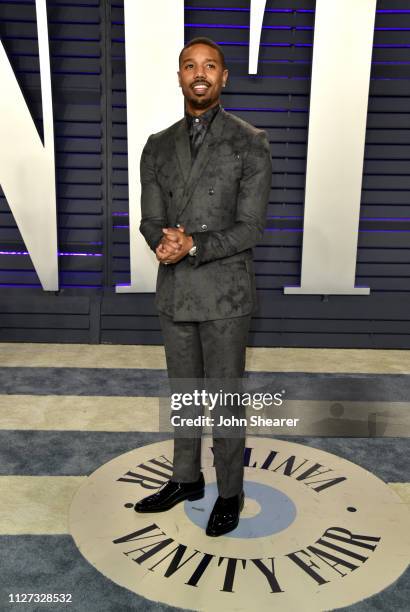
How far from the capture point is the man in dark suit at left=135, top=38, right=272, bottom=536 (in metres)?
2.09

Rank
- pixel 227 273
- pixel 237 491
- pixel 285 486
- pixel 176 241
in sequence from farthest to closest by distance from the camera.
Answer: pixel 285 486 < pixel 237 491 < pixel 227 273 < pixel 176 241

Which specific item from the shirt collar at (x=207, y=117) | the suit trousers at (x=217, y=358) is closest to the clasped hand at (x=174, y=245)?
the suit trousers at (x=217, y=358)

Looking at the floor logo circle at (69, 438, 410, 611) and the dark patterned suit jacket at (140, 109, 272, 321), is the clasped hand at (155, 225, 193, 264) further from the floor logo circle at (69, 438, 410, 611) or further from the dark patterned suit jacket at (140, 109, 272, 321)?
the floor logo circle at (69, 438, 410, 611)

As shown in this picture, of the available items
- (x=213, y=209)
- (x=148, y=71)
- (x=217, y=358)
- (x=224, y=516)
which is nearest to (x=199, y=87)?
(x=213, y=209)

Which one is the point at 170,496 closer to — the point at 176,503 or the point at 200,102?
the point at 176,503

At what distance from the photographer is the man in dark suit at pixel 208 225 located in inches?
82.3

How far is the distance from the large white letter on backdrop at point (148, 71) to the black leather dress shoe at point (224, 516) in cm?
270

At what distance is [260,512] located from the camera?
2.47 meters

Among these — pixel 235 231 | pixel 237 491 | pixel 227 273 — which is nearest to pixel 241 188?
pixel 235 231

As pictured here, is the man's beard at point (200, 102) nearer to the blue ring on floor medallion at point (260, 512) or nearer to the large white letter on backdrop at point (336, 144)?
the blue ring on floor medallion at point (260, 512)

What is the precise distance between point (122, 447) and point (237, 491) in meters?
0.85

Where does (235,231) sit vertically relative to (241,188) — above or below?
below

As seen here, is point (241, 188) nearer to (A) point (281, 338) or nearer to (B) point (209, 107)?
(B) point (209, 107)

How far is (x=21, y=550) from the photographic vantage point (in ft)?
7.24
